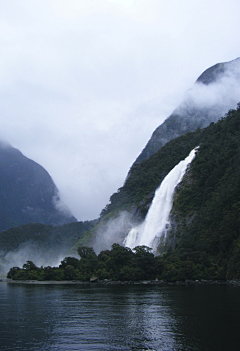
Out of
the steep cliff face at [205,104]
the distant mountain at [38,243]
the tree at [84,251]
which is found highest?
the steep cliff face at [205,104]

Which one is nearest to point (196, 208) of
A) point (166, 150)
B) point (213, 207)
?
point (213, 207)

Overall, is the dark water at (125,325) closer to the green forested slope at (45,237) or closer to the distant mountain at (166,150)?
the distant mountain at (166,150)

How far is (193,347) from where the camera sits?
1353cm

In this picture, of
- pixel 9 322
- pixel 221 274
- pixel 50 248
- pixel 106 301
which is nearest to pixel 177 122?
pixel 50 248

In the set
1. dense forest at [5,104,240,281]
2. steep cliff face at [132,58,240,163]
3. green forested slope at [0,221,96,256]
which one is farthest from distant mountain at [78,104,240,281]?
steep cliff face at [132,58,240,163]

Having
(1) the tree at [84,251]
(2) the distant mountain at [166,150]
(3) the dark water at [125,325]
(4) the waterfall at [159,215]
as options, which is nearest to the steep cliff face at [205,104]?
(2) the distant mountain at [166,150]

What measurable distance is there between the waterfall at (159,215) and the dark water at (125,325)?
41824mm

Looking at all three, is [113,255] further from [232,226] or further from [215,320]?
[215,320]

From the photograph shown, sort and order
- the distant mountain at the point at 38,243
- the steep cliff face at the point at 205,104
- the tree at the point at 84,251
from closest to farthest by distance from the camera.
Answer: the tree at the point at 84,251 → the distant mountain at the point at 38,243 → the steep cliff face at the point at 205,104

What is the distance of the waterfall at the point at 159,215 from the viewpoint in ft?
224

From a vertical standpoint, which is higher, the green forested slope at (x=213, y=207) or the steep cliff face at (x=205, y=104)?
the steep cliff face at (x=205, y=104)

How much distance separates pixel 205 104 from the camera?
13875 centimetres

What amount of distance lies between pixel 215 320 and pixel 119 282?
1307 inches

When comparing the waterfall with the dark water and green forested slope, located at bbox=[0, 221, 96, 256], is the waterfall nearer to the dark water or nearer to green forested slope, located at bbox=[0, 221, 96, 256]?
the dark water
